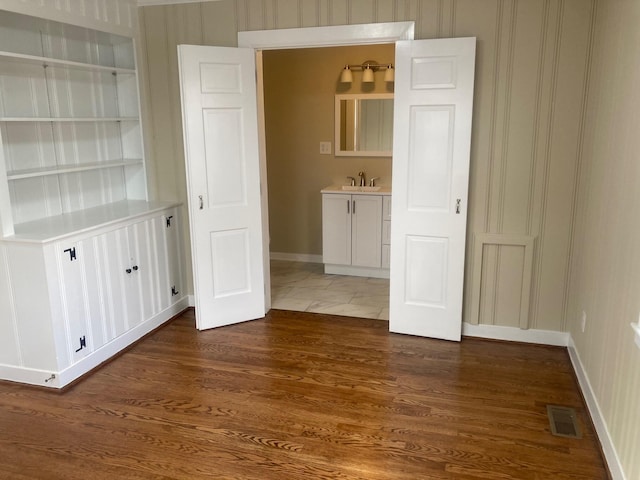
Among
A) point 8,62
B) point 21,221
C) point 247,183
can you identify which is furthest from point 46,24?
point 247,183

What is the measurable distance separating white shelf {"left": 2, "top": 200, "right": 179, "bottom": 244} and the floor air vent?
284cm

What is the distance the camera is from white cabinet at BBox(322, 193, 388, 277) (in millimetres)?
5059

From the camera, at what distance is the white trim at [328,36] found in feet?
11.5

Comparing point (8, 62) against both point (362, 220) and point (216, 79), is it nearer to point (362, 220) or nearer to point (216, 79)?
point (216, 79)

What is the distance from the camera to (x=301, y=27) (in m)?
3.69

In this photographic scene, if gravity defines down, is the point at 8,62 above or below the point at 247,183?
above

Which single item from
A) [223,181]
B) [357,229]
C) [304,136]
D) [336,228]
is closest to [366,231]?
[357,229]

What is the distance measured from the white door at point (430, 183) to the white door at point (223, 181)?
107 centimetres

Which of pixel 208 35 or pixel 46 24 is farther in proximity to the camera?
pixel 208 35

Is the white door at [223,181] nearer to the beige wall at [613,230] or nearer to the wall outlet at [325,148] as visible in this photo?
the wall outlet at [325,148]

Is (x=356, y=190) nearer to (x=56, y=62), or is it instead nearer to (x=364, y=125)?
(x=364, y=125)

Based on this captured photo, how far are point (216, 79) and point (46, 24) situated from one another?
1.10 m

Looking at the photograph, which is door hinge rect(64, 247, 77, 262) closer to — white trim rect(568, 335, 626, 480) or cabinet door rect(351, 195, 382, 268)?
cabinet door rect(351, 195, 382, 268)

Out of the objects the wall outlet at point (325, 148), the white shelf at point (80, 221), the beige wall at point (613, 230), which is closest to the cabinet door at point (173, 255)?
the white shelf at point (80, 221)
